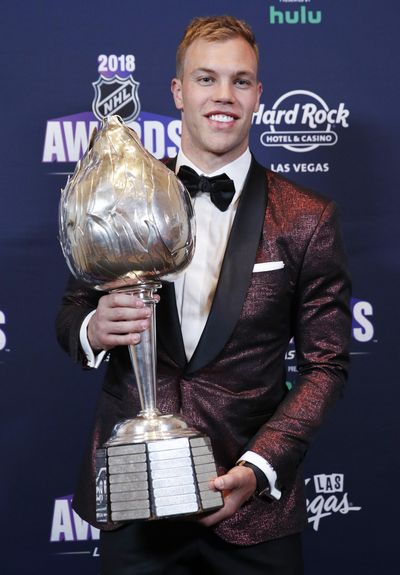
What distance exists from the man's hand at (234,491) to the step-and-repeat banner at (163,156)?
3.77 feet

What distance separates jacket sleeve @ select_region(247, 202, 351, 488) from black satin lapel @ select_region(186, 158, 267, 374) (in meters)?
0.11

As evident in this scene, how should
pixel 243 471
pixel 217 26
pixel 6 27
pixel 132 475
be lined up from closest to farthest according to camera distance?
pixel 132 475 < pixel 243 471 < pixel 217 26 < pixel 6 27

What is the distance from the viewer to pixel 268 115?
2695 millimetres

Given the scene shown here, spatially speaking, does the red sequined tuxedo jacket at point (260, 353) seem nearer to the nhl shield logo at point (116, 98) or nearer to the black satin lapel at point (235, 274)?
the black satin lapel at point (235, 274)

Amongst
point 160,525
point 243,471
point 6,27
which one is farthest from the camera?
point 6,27

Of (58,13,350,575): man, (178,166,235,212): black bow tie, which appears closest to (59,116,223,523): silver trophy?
(58,13,350,575): man

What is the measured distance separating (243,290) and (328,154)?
1043mm

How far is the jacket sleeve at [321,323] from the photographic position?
176 centimetres

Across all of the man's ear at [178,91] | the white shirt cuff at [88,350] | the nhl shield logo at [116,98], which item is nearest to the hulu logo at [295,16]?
the nhl shield logo at [116,98]

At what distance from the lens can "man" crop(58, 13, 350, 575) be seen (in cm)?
172

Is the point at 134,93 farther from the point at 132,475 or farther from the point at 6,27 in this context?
the point at 132,475

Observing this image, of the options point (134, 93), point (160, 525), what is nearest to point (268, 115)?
point (134, 93)

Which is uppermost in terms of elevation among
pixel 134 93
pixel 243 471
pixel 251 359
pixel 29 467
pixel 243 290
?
pixel 134 93

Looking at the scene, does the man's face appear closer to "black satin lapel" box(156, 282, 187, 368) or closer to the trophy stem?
"black satin lapel" box(156, 282, 187, 368)
